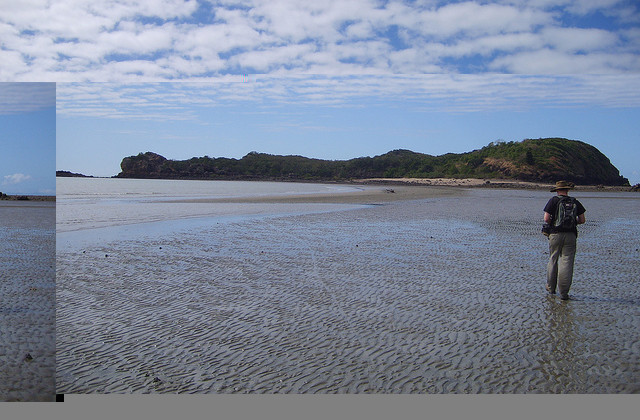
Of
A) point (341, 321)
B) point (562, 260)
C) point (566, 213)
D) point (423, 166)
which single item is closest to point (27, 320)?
point (341, 321)

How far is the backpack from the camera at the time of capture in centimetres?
642

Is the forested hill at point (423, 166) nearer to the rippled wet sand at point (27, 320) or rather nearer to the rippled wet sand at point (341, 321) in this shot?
the rippled wet sand at point (341, 321)

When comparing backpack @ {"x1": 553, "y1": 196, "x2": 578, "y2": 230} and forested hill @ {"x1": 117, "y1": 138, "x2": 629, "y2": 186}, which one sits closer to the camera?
backpack @ {"x1": 553, "y1": 196, "x2": 578, "y2": 230}

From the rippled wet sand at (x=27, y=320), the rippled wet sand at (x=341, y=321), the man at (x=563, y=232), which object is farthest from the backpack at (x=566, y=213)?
the rippled wet sand at (x=27, y=320)

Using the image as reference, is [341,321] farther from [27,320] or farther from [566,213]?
[27,320]

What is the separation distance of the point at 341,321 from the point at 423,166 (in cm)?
7654

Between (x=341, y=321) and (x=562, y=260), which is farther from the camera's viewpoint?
(x=562, y=260)

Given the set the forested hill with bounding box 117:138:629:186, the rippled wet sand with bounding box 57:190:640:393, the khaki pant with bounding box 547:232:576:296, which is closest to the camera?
the rippled wet sand with bounding box 57:190:640:393

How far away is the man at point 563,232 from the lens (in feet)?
21.0

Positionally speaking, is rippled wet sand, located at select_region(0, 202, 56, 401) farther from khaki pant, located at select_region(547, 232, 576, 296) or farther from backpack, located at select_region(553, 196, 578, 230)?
backpack, located at select_region(553, 196, 578, 230)

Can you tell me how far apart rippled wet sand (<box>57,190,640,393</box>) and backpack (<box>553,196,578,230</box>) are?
36.1 inches

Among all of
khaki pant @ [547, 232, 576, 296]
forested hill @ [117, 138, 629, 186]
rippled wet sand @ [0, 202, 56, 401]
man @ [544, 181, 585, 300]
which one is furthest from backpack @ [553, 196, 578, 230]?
forested hill @ [117, 138, 629, 186]

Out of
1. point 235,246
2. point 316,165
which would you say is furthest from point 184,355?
point 316,165

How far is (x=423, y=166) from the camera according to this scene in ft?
263
